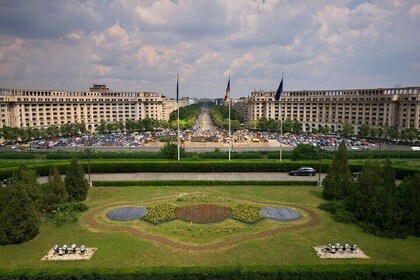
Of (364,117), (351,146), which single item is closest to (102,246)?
(351,146)

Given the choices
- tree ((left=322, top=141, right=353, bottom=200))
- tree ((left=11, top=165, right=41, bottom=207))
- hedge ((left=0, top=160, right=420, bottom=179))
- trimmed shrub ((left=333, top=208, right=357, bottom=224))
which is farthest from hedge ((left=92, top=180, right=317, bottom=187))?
trimmed shrub ((left=333, top=208, right=357, bottom=224))

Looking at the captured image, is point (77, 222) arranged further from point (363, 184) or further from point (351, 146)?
point (351, 146)

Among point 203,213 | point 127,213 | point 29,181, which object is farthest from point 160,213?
point 29,181

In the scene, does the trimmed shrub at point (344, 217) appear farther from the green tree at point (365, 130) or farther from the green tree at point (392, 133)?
the green tree at point (365, 130)

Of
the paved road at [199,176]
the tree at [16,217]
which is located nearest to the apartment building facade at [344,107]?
the paved road at [199,176]

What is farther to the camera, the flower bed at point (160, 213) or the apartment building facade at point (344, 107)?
the apartment building facade at point (344, 107)

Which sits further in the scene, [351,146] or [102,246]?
[351,146]
